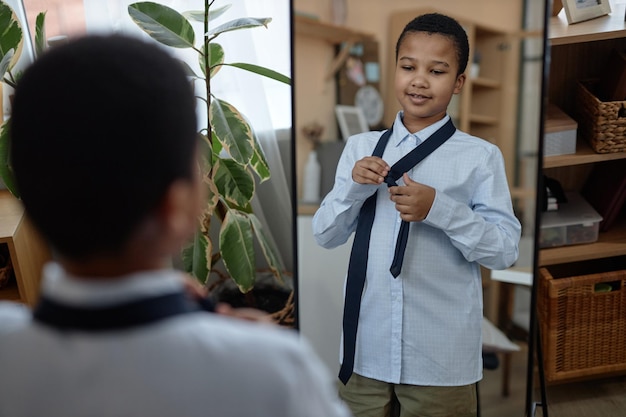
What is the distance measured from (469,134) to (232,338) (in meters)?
0.81

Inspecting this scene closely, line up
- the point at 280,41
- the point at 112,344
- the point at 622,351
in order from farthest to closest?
the point at 622,351
the point at 280,41
the point at 112,344

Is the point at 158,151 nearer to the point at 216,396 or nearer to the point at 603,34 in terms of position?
the point at 216,396

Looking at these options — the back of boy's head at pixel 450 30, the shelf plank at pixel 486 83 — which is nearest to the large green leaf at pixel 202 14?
the back of boy's head at pixel 450 30

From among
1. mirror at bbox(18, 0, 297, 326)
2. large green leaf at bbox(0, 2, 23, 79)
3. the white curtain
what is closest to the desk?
large green leaf at bbox(0, 2, 23, 79)

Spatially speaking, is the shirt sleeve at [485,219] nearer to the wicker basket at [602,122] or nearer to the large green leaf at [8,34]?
the wicker basket at [602,122]

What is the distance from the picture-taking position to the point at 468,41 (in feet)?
4.08

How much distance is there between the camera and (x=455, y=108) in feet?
4.17

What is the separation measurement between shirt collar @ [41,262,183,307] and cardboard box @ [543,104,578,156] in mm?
1197

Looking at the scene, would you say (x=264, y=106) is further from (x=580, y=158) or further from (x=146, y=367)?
(x=146, y=367)

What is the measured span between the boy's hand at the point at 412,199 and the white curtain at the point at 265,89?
31 cm

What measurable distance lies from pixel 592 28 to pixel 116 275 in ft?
4.47

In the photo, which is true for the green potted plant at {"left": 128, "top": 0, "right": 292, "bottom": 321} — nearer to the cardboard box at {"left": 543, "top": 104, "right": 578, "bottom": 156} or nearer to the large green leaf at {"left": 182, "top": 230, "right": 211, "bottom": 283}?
the large green leaf at {"left": 182, "top": 230, "right": 211, "bottom": 283}

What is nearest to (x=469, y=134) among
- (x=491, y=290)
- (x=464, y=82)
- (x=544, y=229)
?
(x=464, y=82)

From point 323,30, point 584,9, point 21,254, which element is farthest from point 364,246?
point 21,254
